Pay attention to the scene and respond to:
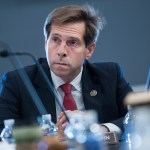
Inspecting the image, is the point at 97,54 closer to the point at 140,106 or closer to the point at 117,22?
the point at 117,22

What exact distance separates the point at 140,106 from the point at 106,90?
1.81 m

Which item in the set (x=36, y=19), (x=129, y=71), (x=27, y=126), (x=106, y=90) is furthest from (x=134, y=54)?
(x=27, y=126)

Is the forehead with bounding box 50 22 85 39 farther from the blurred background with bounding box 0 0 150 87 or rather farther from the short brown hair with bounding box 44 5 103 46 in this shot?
the blurred background with bounding box 0 0 150 87

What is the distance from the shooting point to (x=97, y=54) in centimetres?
373

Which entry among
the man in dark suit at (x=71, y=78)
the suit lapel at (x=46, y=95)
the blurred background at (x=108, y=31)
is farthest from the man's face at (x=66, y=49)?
the blurred background at (x=108, y=31)

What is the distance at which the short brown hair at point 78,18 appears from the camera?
2451 millimetres

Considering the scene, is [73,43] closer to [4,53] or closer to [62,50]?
A: [62,50]

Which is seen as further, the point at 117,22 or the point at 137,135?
the point at 117,22

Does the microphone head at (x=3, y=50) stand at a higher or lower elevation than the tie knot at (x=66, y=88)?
higher

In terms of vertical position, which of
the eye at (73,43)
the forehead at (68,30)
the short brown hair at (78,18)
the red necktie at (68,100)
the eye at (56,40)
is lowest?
the red necktie at (68,100)

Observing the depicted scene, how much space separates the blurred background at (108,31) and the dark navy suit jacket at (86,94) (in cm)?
92

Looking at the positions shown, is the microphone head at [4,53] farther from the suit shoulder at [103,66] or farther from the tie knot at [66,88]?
the suit shoulder at [103,66]

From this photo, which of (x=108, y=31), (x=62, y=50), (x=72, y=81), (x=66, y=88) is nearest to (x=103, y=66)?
(x=72, y=81)

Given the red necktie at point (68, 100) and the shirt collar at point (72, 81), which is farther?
the shirt collar at point (72, 81)
